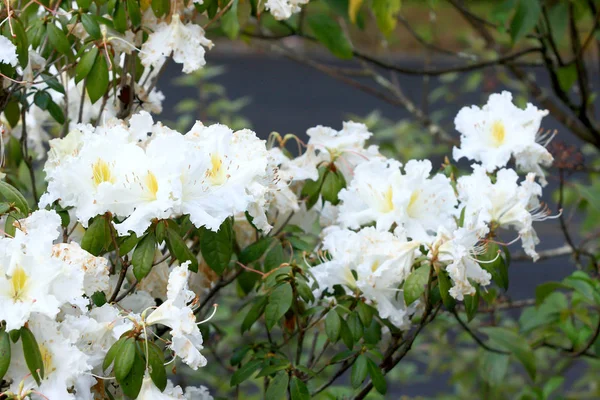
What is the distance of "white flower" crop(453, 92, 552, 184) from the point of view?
64.4 inches

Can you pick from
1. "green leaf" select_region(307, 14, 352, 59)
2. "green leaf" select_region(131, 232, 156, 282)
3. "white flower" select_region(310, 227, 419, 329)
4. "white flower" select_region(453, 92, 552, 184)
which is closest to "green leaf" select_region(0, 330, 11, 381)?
"green leaf" select_region(131, 232, 156, 282)

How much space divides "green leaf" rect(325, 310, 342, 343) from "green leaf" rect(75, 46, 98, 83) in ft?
1.88

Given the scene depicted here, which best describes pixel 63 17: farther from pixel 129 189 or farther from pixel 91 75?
pixel 129 189

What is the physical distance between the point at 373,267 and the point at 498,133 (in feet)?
1.35

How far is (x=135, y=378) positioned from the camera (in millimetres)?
1130

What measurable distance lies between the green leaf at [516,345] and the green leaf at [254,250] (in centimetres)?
65

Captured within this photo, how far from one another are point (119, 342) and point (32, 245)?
0.17 meters

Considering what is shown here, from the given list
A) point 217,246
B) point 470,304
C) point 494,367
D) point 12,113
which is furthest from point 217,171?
point 494,367

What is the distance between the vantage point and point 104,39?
1445 millimetres

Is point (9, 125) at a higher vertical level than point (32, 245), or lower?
lower

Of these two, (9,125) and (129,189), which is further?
(9,125)

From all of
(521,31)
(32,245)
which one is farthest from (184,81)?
(32,245)

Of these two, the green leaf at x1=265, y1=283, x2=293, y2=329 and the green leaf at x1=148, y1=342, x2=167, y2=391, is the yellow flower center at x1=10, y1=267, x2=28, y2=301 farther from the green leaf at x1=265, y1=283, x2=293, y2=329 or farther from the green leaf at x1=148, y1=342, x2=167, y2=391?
the green leaf at x1=265, y1=283, x2=293, y2=329

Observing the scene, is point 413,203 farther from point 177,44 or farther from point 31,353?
point 31,353
